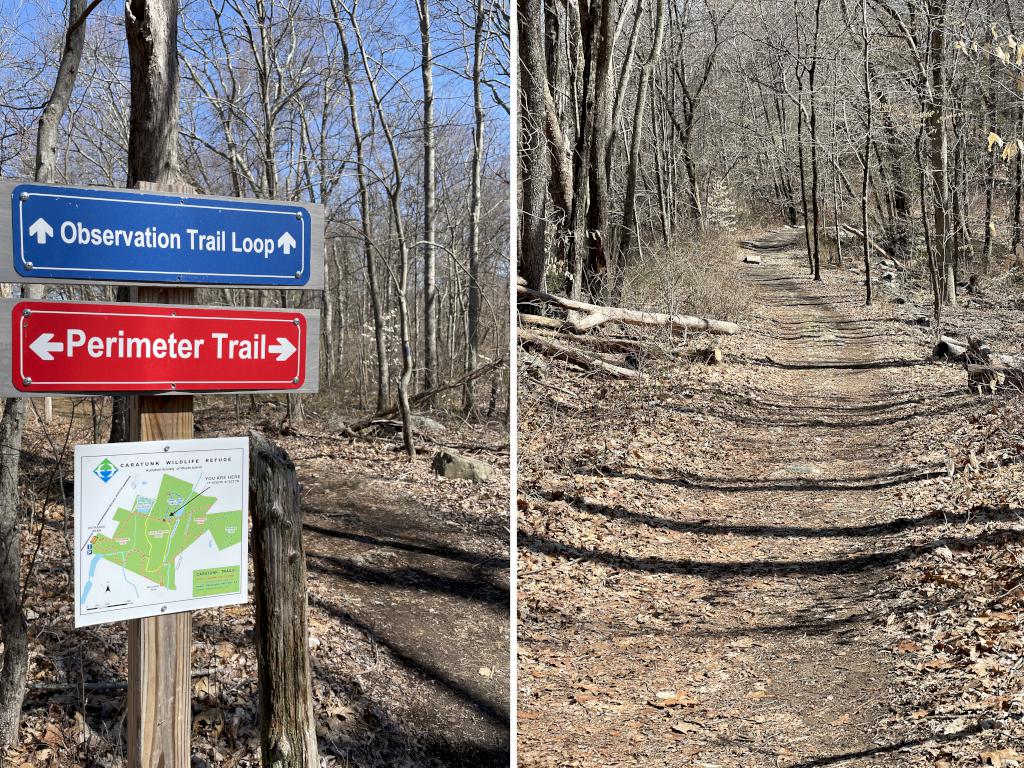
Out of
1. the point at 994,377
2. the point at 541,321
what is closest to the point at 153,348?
the point at 541,321

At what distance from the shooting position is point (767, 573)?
6.37 meters

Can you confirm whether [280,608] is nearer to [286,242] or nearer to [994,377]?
[286,242]

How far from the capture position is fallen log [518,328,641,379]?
10.1 metres

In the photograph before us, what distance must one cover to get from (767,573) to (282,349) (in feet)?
15.9

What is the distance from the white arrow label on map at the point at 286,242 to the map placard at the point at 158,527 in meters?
0.57

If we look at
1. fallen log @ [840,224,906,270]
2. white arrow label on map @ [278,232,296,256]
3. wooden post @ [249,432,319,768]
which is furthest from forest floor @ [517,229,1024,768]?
fallen log @ [840,224,906,270]

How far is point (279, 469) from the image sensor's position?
2943 mm

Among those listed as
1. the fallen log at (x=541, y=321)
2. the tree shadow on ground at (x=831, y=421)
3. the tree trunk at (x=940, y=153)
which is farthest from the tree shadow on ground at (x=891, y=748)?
the tree trunk at (x=940, y=153)

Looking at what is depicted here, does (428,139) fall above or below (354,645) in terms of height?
above

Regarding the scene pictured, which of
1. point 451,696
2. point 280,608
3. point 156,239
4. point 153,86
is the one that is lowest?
point 451,696

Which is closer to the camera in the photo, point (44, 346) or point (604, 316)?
point (44, 346)

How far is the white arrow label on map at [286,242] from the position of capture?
2519 mm

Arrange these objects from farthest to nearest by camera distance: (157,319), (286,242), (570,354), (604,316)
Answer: (604,316)
(570,354)
(286,242)
(157,319)

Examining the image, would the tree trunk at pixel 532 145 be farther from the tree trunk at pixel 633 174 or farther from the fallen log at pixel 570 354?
the tree trunk at pixel 633 174
